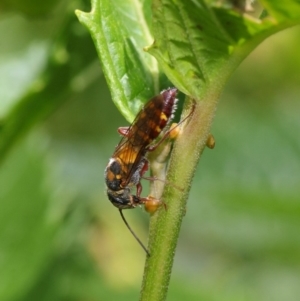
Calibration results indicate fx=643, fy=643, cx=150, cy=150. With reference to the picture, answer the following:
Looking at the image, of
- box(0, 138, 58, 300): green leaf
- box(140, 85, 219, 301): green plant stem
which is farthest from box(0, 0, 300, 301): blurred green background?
box(140, 85, 219, 301): green plant stem

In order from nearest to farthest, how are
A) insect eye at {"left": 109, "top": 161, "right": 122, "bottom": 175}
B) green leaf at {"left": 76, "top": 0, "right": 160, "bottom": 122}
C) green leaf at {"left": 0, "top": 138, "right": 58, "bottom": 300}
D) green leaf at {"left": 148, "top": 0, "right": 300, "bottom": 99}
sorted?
green leaf at {"left": 148, "top": 0, "right": 300, "bottom": 99} < green leaf at {"left": 76, "top": 0, "right": 160, "bottom": 122} < insect eye at {"left": 109, "top": 161, "right": 122, "bottom": 175} < green leaf at {"left": 0, "top": 138, "right": 58, "bottom": 300}

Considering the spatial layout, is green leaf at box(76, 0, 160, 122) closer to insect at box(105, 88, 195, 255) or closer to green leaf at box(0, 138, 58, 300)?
insect at box(105, 88, 195, 255)

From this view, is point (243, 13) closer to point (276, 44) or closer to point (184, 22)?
point (184, 22)

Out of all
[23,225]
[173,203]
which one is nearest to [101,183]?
[23,225]

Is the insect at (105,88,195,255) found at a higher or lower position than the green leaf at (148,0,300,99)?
lower

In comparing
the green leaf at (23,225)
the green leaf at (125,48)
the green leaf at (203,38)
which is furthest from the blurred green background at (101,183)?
the green leaf at (203,38)

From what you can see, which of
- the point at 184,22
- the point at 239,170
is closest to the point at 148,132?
the point at 184,22

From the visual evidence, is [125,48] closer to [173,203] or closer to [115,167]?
[173,203]
